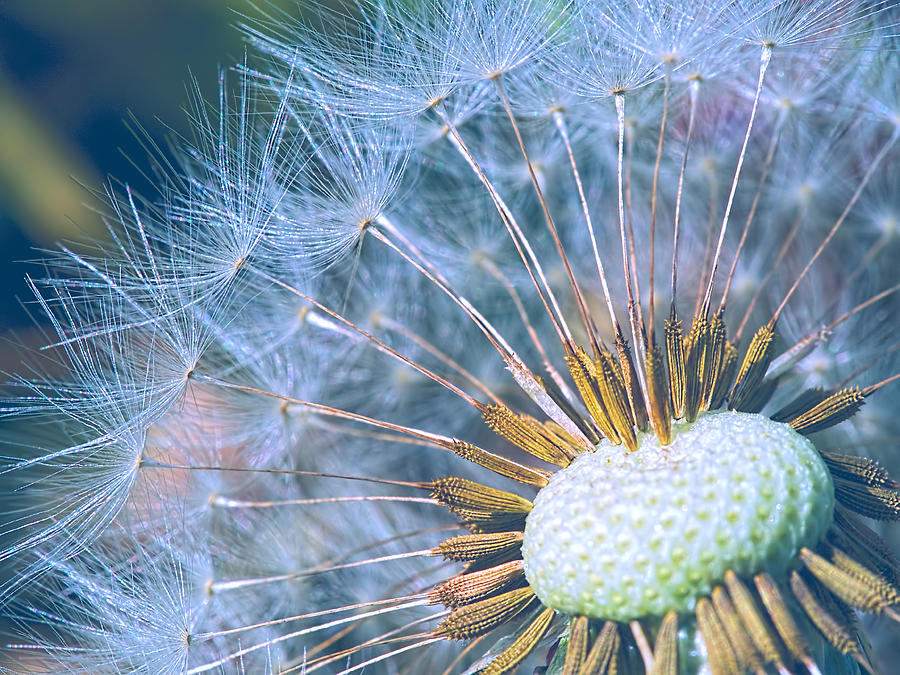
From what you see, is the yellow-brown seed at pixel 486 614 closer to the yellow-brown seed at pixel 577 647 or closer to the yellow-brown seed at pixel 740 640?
the yellow-brown seed at pixel 577 647

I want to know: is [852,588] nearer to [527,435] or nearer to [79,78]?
[527,435]

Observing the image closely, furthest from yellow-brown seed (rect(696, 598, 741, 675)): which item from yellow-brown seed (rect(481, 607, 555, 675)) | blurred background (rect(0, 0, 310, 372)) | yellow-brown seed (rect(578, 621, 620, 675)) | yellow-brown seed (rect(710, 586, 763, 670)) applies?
blurred background (rect(0, 0, 310, 372))

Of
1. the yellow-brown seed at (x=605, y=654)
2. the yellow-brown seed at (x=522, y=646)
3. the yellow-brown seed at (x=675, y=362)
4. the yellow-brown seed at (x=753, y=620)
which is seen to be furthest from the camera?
the yellow-brown seed at (x=675, y=362)

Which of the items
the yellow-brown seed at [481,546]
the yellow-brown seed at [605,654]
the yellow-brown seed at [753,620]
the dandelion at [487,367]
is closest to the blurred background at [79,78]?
the dandelion at [487,367]

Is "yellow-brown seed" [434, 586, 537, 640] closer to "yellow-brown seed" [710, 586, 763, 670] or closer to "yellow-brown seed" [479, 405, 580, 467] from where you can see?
"yellow-brown seed" [479, 405, 580, 467]

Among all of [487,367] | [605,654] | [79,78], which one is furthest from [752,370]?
[79,78]

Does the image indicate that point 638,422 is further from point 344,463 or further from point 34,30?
point 34,30

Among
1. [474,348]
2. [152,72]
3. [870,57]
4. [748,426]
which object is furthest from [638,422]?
[152,72]
